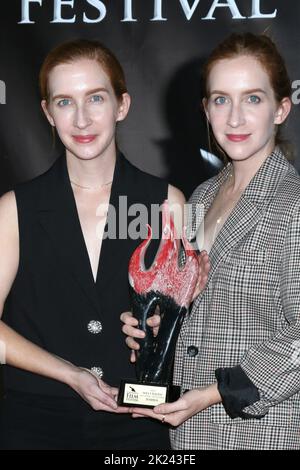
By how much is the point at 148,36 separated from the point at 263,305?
1239mm

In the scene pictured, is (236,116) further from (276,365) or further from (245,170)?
(276,365)

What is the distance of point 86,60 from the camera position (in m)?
1.81

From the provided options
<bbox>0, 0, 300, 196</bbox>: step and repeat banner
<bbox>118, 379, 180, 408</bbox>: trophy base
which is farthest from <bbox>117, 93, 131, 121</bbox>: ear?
<bbox>0, 0, 300, 196</bbox>: step and repeat banner

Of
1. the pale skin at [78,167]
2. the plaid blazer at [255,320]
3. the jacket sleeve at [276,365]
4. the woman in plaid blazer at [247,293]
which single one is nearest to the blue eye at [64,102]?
the pale skin at [78,167]

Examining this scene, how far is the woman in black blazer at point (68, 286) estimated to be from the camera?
1757mm

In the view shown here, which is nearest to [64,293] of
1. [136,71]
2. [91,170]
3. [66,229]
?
[66,229]

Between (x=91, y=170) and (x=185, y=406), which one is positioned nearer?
(x=185, y=406)

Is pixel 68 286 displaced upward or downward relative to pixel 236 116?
downward

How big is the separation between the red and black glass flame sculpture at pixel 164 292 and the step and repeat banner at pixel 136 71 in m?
0.95

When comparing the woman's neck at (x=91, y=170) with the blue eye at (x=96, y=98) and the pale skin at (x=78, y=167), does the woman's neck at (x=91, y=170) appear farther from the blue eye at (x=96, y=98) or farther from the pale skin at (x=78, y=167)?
the blue eye at (x=96, y=98)

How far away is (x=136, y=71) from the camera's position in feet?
8.55

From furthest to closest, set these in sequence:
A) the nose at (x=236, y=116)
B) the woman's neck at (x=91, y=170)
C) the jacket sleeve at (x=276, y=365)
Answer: the woman's neck at (x=91, y=170)
the nose at (x=236, y=116)
the jacket sleeve at (x=276, y=365)

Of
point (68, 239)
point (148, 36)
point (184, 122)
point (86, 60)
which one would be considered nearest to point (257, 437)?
point (68, 239)

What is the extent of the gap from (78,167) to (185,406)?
23.1 inches
